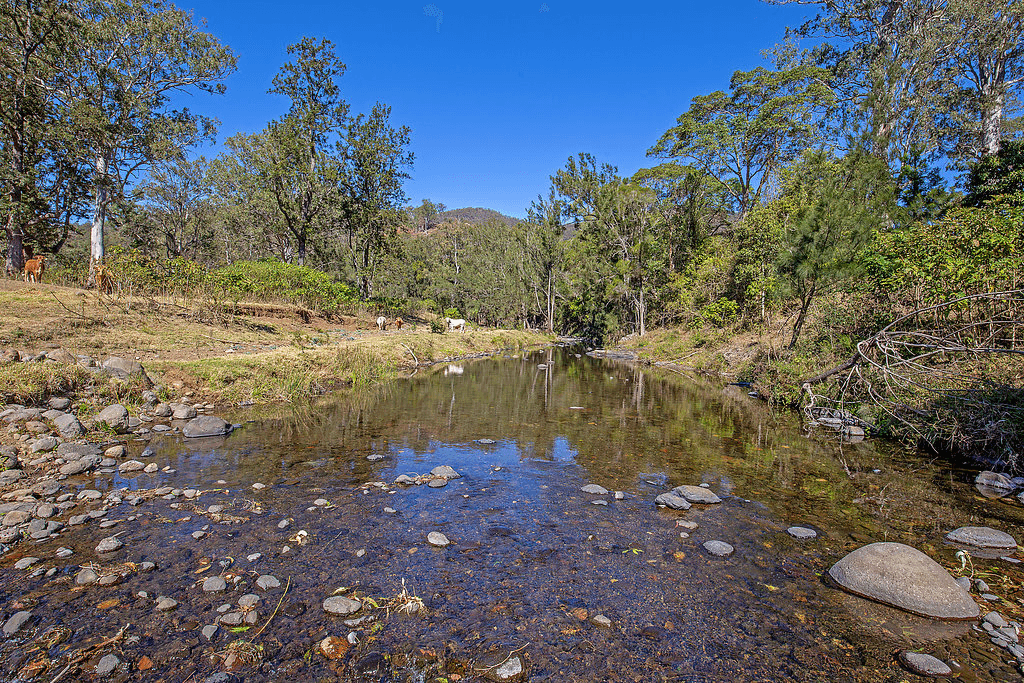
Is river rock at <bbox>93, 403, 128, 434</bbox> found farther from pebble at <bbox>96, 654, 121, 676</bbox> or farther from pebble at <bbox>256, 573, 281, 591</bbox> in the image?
pebble at <bbox>96, 654, 121, 676</bbox>

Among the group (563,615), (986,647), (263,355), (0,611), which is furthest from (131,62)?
(986,647)

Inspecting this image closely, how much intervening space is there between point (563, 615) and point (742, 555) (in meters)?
2.51

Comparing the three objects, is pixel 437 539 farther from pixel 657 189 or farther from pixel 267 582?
pixel 657 189

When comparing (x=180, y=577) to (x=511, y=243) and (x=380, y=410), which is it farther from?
(x=511, y=243)

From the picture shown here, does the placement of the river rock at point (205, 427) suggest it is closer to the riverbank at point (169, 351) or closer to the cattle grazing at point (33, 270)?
the riverbank at point (169, 351)

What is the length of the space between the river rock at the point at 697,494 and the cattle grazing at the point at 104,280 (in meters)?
19.7

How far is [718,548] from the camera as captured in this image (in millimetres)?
5367

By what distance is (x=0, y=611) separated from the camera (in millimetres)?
3678

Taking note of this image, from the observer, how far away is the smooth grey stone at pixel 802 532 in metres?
5.72

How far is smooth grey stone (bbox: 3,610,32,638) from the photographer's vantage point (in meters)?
3.47

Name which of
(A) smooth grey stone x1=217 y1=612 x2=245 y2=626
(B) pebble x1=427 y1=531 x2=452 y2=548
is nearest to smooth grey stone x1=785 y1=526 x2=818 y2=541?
(B) pebble x1=427 y1=531 x2=452 y2=548

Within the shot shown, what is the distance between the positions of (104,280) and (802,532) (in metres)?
21.9

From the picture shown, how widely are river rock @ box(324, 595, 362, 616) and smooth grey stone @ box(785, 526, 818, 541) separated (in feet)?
17.4

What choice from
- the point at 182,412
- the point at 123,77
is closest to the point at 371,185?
the point at 123,77
